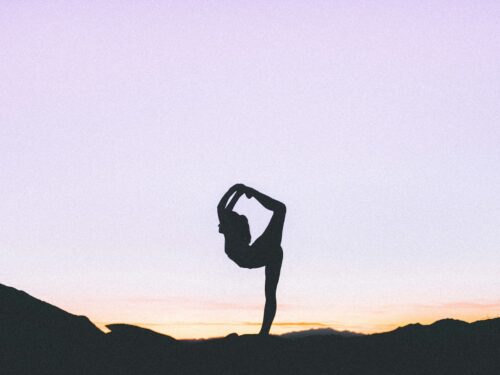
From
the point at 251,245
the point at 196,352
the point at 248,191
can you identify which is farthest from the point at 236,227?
the point at 196,352

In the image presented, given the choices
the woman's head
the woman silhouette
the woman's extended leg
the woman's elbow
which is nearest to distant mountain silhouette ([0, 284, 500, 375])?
the woman's extended leg

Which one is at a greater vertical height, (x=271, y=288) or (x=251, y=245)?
(x=251, y=245)

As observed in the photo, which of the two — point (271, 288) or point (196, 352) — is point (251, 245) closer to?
point (271, 288)

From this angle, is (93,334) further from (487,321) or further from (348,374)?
(487,321)

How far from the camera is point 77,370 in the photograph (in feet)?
35.0

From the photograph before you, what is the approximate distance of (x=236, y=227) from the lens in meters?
12.6

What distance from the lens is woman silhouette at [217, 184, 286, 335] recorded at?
12.4 meters

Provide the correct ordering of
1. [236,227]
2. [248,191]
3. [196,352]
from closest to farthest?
1. [196,352]
2. [248,191]
3. [236,227]

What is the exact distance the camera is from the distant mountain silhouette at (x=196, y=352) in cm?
1085

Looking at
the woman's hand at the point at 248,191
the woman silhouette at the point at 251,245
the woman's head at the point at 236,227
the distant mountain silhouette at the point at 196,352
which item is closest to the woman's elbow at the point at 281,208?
the woman silhouette at the point at 251,245

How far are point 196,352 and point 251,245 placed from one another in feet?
7.47

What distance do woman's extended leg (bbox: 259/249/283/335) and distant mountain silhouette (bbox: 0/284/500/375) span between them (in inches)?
14.5

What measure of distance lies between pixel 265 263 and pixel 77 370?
159 inches

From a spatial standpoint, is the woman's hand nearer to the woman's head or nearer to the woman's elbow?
the woman's head
